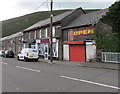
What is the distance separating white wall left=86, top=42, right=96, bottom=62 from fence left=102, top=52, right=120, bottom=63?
63.8 inches

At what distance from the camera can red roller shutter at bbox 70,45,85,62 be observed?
18.7 m

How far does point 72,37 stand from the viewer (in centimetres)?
2025

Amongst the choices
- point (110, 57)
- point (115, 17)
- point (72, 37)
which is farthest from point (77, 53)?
point (115, 17)

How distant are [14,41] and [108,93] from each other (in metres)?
37.0

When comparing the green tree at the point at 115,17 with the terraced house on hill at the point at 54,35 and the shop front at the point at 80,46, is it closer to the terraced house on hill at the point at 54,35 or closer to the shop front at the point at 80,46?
the shop front at the point at 80,46

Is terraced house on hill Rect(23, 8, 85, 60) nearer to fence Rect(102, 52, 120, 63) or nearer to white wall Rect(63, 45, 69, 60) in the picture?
white wall Rect(63, 45, 69, 60)

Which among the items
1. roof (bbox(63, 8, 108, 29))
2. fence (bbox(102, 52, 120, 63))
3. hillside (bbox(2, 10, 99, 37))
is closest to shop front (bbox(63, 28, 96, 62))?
roof (bbox(63, 8, 108, 29))

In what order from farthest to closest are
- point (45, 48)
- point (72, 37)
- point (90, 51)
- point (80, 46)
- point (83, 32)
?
point (45, 48)
point (72, 37)
point (80, 46)
point (83, 32)
point (90, 51)

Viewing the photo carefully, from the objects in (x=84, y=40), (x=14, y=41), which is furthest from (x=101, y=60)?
(x=14, y=41)

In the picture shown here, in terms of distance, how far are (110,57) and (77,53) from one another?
5.13 metres

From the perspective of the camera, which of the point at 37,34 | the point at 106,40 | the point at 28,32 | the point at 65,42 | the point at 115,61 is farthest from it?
the point at 28,32

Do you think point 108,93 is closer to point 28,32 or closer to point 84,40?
point 84,40

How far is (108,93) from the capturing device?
5.52 metres

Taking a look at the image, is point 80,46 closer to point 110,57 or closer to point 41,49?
point 110,57
